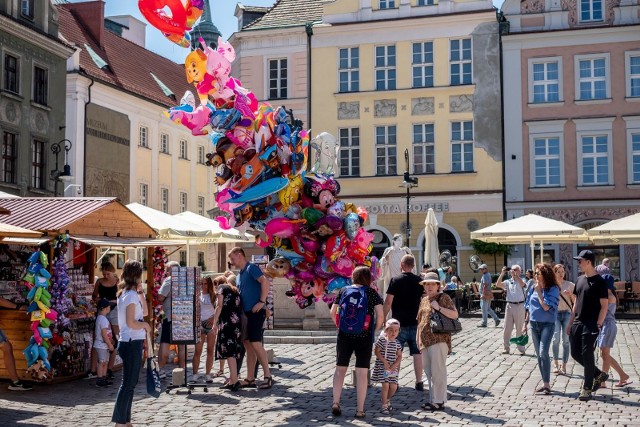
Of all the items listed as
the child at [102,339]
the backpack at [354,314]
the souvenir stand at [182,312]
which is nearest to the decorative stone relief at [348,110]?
the child at [102,339]

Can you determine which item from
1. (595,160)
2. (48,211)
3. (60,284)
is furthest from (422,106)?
(60,284)

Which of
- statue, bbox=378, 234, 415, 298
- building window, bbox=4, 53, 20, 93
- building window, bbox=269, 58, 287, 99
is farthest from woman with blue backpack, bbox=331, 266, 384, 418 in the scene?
building window, bbox=269, 58, 287, 99

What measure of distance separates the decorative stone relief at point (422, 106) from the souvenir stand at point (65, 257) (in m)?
19.9

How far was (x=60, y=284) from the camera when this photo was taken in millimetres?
12766

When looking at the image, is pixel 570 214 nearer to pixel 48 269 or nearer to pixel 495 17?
pixel 495 17

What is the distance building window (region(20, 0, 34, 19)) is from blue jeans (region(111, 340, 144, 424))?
2453 centimetres

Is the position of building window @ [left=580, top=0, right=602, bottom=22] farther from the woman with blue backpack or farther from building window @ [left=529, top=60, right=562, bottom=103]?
the woman with blue backpack

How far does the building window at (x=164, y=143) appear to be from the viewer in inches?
1682

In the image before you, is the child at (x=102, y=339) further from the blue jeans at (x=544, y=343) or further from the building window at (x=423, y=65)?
the building window at (x=423, y=65)

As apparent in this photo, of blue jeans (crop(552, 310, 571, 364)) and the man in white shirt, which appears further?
the man in white shirt

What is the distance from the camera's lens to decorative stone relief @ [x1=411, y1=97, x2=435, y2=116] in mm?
33750

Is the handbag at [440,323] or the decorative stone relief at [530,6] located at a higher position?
the decorative stone relief at [530,6]

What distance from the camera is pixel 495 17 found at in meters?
33.0

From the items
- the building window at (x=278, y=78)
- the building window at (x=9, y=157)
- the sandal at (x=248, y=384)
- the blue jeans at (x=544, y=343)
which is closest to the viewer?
the blue jeans at (x=544, y=343)
